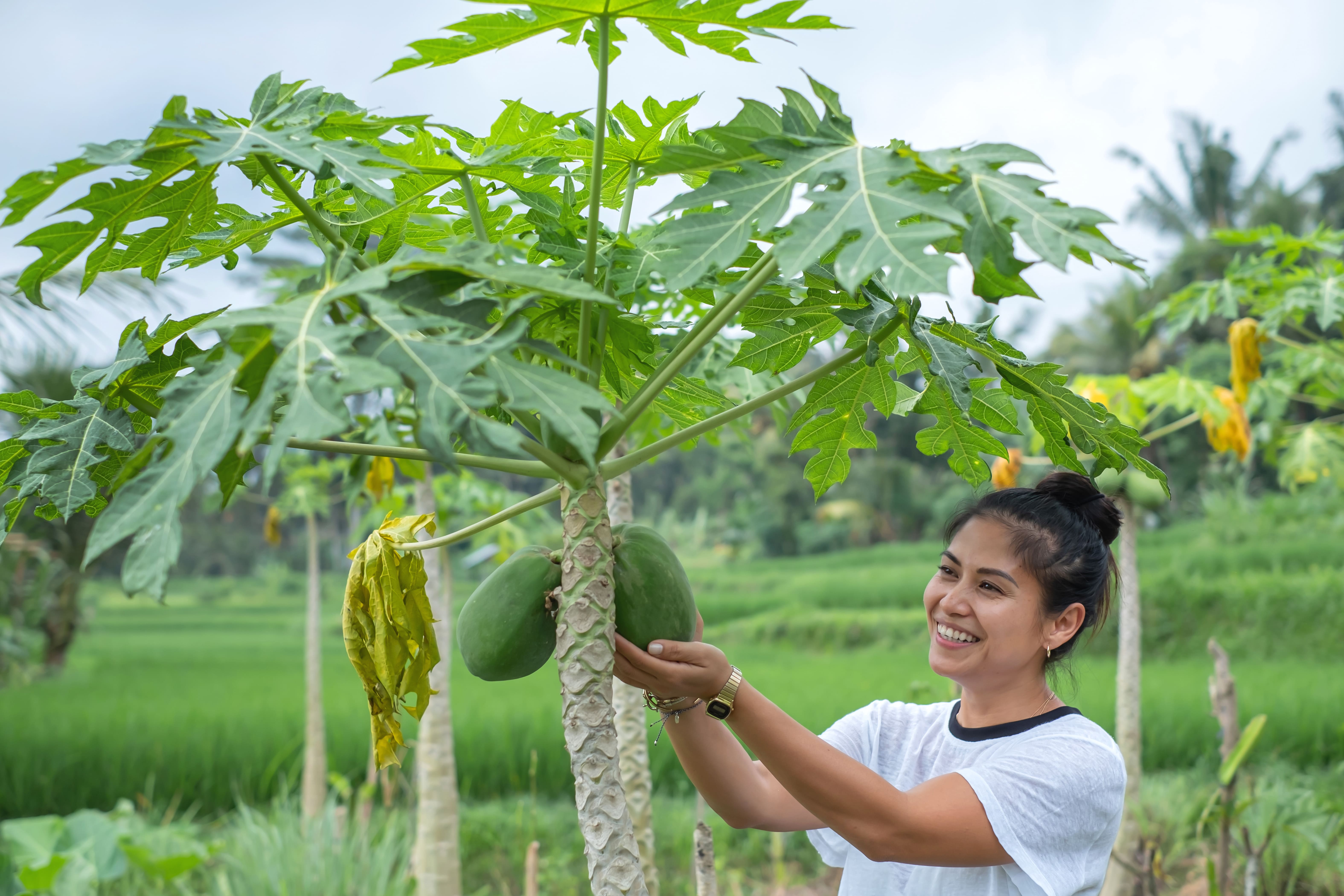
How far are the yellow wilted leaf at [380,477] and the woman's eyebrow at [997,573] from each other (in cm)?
192

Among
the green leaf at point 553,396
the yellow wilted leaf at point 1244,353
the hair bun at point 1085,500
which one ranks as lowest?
the hair bun at point 1085,500

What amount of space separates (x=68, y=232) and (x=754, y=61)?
2.65 ft

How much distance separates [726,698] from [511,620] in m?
0.32

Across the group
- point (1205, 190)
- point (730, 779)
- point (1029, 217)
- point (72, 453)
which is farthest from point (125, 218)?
point (1205, 190)

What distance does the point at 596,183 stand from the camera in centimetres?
106

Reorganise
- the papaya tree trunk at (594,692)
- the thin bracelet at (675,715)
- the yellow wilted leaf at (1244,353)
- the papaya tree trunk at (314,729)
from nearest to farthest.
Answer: the papaya tree trunk at (594,692) < the thin bracelet at (675,715) < the yellow wilted leaf at (1244,353) < the papaya tree trunk at (314,729)

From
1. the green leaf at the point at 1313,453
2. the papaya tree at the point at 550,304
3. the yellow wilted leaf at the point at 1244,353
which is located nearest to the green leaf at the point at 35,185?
the papaya tree at the point at 550,304

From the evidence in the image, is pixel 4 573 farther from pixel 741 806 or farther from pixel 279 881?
pixel 741 806

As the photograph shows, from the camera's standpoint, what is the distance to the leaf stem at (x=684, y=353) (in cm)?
106

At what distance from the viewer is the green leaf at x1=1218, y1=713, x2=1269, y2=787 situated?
3.19 meters

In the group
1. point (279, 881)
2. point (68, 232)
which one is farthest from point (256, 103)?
point (279, 881)

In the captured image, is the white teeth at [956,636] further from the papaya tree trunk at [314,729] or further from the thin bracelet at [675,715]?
the papaya tree trunk at [314,729]

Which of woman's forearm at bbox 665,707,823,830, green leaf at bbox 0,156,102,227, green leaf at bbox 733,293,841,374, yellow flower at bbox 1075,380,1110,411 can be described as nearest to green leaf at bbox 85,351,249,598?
green leaf at bbox 0,156,102,227

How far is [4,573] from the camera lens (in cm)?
994
